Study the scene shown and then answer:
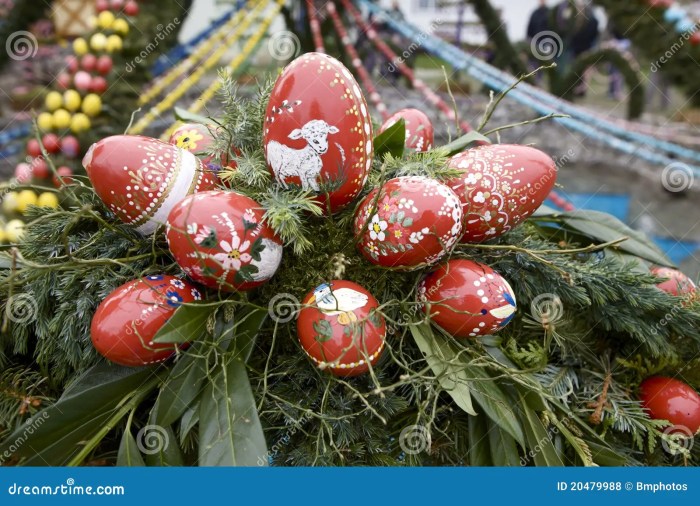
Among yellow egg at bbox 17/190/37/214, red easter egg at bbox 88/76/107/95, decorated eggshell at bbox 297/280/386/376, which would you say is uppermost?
decorated eggshell at bbox 297/280/386/376

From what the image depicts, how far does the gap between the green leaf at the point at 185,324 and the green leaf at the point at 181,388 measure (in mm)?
30

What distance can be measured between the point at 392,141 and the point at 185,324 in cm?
44

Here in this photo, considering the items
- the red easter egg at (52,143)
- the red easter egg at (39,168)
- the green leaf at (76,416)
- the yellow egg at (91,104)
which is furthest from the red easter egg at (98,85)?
the green leaf at (76,416)

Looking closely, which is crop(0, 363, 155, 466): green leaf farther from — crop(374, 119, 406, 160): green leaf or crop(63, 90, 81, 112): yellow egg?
crop(63, 90, 81, 112): yellow egg

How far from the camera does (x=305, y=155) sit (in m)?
0.72

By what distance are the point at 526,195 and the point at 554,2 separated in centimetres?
456

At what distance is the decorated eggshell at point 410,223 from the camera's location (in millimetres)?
707

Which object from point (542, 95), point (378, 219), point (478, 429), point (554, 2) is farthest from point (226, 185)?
point (554, 2)

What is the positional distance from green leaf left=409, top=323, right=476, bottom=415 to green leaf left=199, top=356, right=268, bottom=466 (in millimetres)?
243

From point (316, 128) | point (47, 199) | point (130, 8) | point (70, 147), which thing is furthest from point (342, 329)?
point (130, 8)

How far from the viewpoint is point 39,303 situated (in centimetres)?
79

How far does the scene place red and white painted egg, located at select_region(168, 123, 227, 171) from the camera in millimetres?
850

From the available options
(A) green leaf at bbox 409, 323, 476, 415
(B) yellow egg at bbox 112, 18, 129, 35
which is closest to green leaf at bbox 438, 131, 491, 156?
(A) green leaf at bbox 409, 323, 476, 415

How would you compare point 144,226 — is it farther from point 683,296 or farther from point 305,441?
point 683,296
